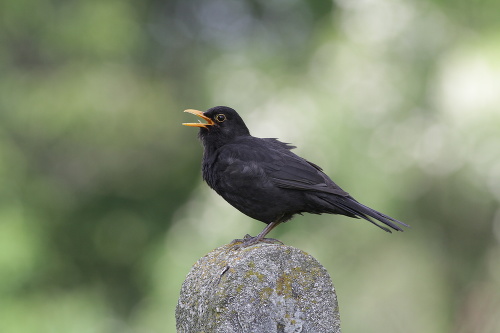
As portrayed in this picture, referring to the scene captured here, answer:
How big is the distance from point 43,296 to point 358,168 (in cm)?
482

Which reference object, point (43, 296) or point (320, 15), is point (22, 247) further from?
point (320, 15)

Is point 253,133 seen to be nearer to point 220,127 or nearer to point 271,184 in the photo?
point 220,127

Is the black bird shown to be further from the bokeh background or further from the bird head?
the bokeh background

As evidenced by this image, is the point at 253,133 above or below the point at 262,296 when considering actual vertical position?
above

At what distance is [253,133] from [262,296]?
5158 millimetres

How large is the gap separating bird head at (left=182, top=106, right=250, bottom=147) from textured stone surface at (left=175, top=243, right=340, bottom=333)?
1785 mm

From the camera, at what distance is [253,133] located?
27.4ft

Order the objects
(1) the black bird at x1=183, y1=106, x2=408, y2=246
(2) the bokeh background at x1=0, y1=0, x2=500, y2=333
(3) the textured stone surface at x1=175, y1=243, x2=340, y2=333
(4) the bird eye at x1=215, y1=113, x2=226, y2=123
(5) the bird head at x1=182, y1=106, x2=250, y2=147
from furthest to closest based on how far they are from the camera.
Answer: (2) the bokeh background at x1=0, y1=0, x2=500, y2=333 → (4) the bird eye at x1=215, y1=113, x2=226, y2=123 → (5) the bird head at x1=182, y1=106, x2=250, y2=147 → (1) the black bird at x1=183, y1=106, x2=408, y2=246 → (3) the textured stone surface at x1=175, y1=243, x2=340, y2=333

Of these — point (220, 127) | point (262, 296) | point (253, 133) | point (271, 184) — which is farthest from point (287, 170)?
point (253, 133)

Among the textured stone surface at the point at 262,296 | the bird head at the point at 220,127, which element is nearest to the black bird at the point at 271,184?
the bird head at the point at 220,127

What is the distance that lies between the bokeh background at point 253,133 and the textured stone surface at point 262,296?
14.0 feet

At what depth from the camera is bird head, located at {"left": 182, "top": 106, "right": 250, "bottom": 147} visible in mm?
5170

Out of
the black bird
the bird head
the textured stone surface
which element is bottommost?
the textured stone surface

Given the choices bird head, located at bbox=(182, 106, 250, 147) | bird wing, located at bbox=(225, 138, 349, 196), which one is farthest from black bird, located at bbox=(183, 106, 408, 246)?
bird head, located at bbox=(182, 106, 250, 147)
